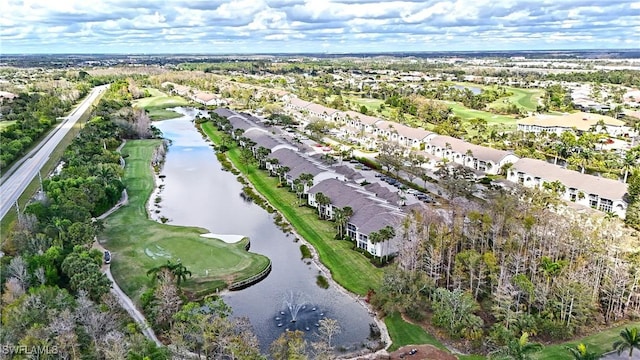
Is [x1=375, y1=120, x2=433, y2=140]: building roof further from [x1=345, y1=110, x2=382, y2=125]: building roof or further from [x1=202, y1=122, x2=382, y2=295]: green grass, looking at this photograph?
[x1=202, y1=122, x2=382, y2=295]: green grass

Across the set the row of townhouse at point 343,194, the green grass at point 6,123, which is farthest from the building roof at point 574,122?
the green grass at point 6,123

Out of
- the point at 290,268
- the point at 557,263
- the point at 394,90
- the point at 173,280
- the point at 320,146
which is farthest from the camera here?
the point at 394,90

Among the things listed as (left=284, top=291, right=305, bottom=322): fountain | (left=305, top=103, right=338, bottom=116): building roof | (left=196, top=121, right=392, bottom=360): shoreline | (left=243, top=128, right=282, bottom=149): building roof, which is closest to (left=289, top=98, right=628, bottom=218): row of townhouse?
(left=305, top=103, right=338, bottom=116): building roof

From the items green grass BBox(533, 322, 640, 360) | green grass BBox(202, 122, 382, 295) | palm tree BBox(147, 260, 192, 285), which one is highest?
palm tree BBox(147, 260, 192, 285)

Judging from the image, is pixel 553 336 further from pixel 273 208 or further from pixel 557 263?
pixel 273 208

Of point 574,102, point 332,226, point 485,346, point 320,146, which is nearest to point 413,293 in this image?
point 485,346
